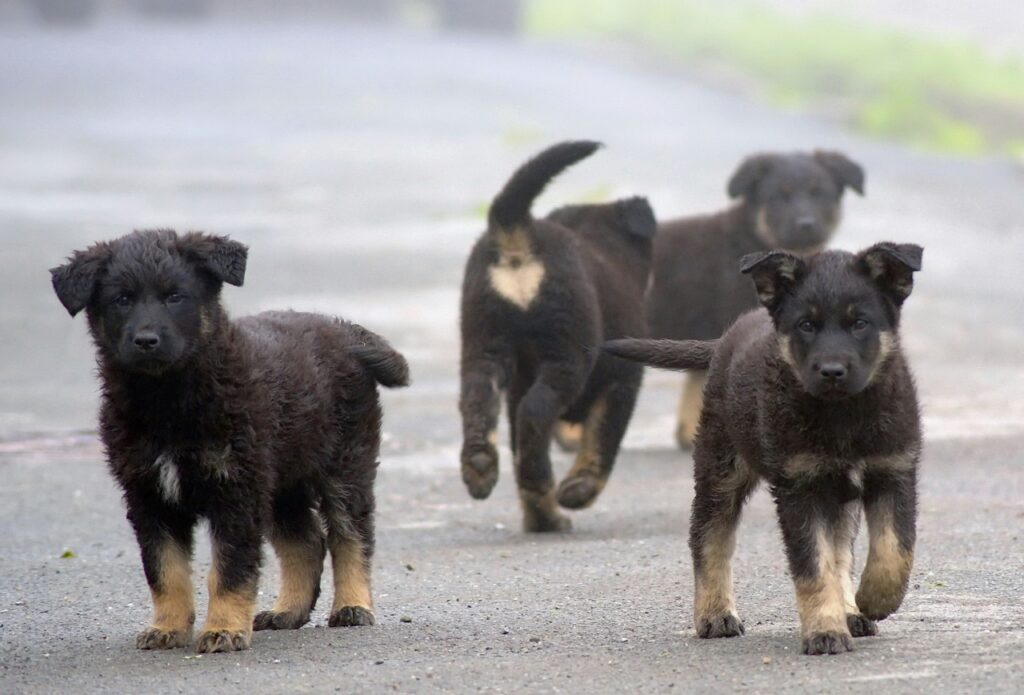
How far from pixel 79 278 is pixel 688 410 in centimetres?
620

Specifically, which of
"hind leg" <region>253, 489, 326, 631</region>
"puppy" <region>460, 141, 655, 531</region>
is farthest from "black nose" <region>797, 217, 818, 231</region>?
"hind leg" <region>253, 489, 326, 631</region>

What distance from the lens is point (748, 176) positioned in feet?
40.8

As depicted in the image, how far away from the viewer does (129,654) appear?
6.34 meters

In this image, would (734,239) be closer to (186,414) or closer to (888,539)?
(888,539)

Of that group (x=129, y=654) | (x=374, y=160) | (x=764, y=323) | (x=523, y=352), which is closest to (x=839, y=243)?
(x=374, y=160)

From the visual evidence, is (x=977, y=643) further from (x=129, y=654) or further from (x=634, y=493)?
A: (x=634, y=493)

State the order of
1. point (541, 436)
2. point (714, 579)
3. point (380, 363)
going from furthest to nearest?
point (541, 436), point (380, 363), point (714, 579)

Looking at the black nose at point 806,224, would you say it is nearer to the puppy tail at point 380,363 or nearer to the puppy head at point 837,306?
the puppy tail at point 380,363

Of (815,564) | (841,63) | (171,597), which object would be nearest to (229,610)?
(171,597)

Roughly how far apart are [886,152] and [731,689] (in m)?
18.9

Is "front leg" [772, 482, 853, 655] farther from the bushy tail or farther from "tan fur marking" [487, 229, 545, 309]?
"tan fur marking" [487, 229, 545, 309]

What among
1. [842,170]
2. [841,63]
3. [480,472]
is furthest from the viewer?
[841,63]

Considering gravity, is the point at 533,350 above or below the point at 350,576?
above

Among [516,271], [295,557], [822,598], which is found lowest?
[295,557]
